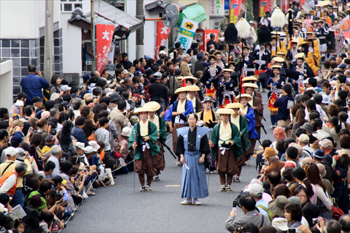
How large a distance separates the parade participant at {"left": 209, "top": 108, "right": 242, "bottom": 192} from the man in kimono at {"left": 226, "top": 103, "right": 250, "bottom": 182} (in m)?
0.34

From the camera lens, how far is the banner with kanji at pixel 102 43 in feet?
66.1

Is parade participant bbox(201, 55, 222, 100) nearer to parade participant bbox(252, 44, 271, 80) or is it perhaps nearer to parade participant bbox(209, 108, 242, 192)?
parade participant bbox(252, 44, 271, 80)

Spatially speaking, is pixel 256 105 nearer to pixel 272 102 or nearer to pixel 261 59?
pixel 272 102

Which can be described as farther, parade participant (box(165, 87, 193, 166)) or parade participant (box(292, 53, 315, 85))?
parade participant (box(292, 53, 315, 85))

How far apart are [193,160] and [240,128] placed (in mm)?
1939

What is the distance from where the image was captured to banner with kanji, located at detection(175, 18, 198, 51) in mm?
28016

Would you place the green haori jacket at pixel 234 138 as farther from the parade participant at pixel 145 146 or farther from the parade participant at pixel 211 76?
the parade participant at pixel 211 76

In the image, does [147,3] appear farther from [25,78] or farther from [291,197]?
[291,197]

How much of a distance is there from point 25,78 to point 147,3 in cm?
1152

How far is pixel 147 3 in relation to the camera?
28141mm

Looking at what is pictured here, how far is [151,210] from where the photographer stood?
13102mm

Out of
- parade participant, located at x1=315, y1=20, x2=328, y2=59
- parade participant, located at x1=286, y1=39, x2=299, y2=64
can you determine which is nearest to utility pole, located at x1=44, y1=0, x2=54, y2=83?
parade participant, located at x1=286, y1=39, x2=299, y2=64

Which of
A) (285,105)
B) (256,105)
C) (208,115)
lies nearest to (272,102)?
(285,105)

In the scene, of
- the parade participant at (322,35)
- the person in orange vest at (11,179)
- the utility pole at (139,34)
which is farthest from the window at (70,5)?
the parade participant at (322,35)
